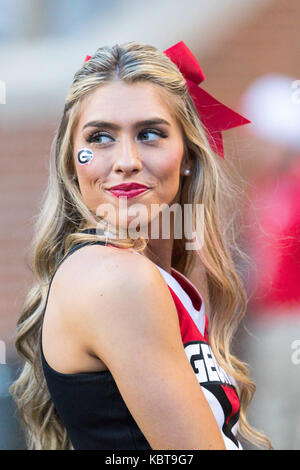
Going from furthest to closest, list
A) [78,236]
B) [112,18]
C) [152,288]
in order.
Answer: [112,18] < [78,236] < [152,288]

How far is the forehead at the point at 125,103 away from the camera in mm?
1207

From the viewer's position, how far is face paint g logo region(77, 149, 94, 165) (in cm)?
123

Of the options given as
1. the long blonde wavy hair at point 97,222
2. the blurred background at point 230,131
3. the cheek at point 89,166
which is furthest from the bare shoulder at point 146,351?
the blurred background at point 230,131

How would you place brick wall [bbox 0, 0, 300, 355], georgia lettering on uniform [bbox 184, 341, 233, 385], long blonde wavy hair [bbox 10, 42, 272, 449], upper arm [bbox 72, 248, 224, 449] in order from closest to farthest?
1. upper arm [bbox 72, 248, 224, 449]
2. georgia lettering on uniform [bbox 184, 341, 233, 385]
3. long blonde wavy hair [bbox 10, 42, 272, 449]
4. brick wall [bbox 0, 0, 300, 355]

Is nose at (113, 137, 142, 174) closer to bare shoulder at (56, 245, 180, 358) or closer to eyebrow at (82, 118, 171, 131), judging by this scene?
eyebrow at (82, 118, 171, 131)

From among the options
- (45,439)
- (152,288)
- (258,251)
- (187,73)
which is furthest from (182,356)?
(258,251)

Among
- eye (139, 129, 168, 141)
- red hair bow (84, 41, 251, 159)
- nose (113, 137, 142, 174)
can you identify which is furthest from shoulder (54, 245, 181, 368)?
red hair bow (84, 41, 251, 159)

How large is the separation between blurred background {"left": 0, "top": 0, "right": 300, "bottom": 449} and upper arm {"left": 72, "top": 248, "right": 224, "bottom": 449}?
1.08m

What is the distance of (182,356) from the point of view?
3.12 ft

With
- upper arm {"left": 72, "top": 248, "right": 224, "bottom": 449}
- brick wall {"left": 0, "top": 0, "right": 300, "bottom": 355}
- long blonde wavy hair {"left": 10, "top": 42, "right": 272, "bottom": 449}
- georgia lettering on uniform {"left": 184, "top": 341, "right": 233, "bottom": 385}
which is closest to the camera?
upper arm {"left": 72, "top": 248, "right": 224, "bottom": 449}

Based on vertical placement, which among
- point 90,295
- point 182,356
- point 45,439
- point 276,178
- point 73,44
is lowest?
point 45,439

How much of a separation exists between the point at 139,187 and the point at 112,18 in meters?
1.09

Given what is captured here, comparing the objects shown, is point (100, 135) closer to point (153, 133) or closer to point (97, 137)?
point (97, 137)

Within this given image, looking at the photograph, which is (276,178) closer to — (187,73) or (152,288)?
(187,73)
